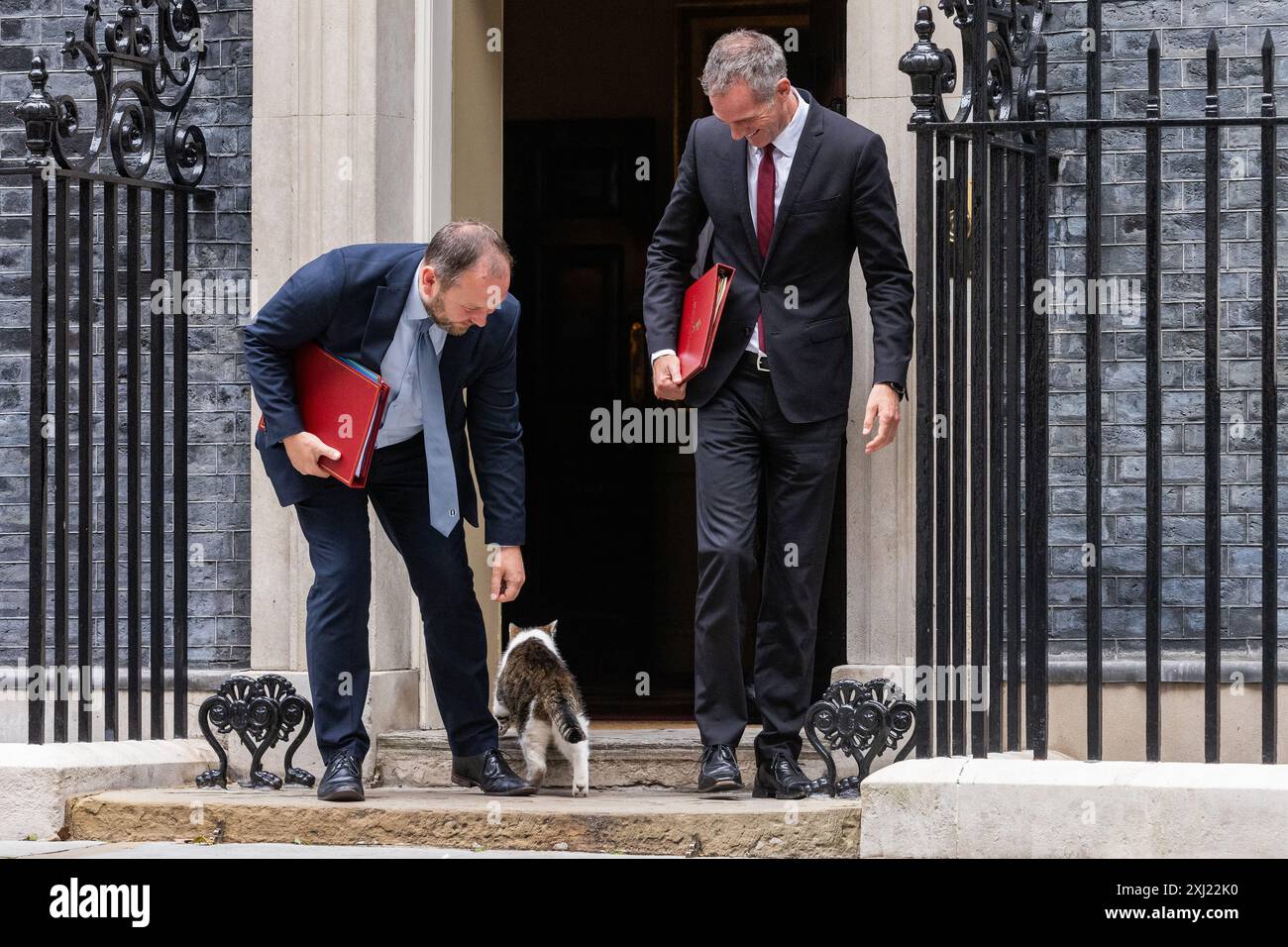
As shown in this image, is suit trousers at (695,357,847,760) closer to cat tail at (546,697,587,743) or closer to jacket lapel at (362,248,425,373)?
cat tail at (546,697,587,743)

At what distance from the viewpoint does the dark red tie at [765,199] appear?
217 inches

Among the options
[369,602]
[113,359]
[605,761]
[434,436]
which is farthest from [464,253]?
[605,761]

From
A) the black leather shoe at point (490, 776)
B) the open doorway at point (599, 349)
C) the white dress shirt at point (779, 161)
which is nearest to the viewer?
the white dress shirt at point (779, 161)

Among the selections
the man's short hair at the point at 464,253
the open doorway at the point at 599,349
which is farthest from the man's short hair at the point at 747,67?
the open doorway at the point at 599,349

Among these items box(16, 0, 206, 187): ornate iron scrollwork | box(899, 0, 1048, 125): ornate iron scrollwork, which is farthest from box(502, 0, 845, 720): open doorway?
box(899, 0, 1048, 125): ornate iron scrollwork

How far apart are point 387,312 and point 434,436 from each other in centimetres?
37

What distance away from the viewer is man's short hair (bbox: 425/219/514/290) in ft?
16.9

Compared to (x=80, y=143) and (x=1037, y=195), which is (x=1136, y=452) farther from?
(x=80, y=143)

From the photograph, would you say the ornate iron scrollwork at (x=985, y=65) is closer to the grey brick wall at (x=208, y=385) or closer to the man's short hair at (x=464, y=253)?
the man's short hair at (x=464, y=253)

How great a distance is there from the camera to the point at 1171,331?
6.20 meters

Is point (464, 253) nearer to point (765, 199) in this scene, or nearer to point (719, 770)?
point (765, 199)

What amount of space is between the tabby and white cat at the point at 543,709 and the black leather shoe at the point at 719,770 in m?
0.50

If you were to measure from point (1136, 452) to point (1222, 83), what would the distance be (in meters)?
1.25
